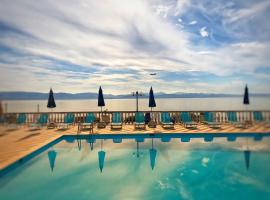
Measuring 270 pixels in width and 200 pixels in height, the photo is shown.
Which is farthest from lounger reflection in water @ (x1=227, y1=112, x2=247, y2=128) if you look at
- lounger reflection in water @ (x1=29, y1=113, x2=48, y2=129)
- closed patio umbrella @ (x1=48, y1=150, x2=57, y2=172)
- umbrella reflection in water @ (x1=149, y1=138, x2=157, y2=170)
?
lounger reflection in water @ (x1=29, y1=113, x2=48, y2=129)

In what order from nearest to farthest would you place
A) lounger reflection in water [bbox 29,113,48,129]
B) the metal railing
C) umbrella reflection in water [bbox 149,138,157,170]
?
umbrella reflection in water [bbox 149,138,157,170] → the metal railing → lounger reflection in water [bbox 29,113,48,129]

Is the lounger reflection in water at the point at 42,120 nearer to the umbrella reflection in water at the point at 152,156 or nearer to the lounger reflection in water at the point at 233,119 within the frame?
the umbrella reflection in water at the point at 152,156

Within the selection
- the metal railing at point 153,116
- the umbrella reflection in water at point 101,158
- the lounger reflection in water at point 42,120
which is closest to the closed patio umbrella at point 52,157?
the umbrella reflection in water at point 101,158

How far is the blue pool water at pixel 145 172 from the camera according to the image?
18.4ft

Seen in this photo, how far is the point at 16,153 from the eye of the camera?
23.9ft

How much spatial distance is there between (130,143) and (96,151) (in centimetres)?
175

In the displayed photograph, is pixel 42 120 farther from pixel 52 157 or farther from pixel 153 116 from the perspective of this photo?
pixel 153 116

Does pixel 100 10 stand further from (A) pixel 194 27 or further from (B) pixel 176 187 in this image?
(B) pixel 176 187

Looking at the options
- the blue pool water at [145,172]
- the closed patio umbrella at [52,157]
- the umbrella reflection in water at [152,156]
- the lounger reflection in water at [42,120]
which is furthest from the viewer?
the lounger reflection in water at [42,120]

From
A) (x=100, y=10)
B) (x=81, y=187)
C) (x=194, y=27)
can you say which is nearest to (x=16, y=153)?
(x=81, y=187)

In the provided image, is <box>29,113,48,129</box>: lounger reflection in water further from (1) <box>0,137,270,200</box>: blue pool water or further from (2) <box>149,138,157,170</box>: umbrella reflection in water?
(2) <box>149,138,157,170</box>: umbrella reflection in water

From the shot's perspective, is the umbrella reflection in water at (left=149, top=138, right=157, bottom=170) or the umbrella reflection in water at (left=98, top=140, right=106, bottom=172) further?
the umbrella reflection in water at (left=149, top=138, right=157, bottom=170)

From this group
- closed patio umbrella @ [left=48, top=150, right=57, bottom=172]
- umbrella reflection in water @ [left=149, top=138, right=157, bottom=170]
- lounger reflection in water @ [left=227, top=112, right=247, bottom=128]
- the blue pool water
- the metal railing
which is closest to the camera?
the blue pool water

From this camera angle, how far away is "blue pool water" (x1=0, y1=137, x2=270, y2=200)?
5617 mm
